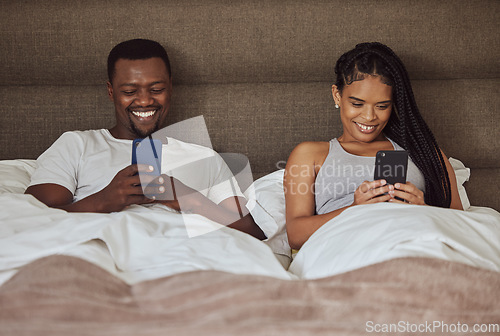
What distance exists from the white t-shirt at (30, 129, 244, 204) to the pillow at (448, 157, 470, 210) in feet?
2.29

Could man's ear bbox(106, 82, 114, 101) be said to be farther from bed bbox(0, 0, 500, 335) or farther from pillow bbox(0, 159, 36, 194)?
pillow bbox(0, 159, 36, 194)

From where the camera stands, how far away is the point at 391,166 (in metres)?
1.17

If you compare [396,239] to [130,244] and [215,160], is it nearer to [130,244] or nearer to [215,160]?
[130,244]

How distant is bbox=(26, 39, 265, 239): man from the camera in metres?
1.26

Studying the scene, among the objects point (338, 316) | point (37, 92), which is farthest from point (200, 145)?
point (338, 316)

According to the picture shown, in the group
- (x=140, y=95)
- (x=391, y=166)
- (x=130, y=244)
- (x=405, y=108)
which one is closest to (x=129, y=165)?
(x=140, y=95)

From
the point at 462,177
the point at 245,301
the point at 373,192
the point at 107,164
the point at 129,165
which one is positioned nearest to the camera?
the point at 245,301

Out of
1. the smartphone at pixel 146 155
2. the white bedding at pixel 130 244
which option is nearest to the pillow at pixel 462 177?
the white bedding at pixel 130 244

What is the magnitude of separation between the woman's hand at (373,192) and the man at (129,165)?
Answer: 0.33 meters

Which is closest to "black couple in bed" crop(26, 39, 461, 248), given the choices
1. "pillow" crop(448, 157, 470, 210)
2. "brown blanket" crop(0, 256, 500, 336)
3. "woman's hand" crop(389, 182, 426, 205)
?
"woman's hand" crop(389, 182, 426, 205)

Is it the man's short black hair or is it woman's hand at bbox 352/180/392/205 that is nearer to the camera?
woman's hand at bbox 352/180/392/205

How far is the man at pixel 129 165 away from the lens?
126 centimetres

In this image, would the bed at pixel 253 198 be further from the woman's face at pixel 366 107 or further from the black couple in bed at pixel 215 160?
the woman's face at pixel 366 107

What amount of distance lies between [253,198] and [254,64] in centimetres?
50
